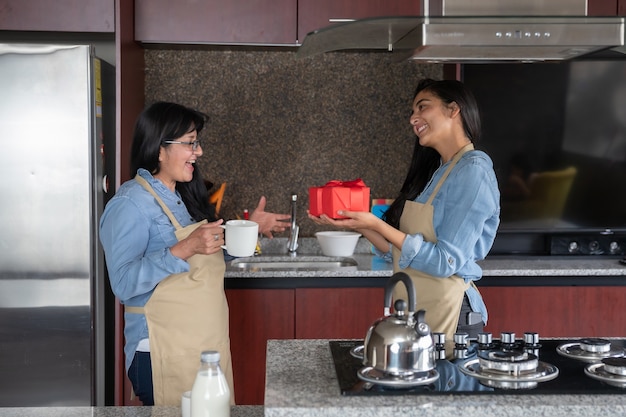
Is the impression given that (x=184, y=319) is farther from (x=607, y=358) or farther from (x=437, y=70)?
(x=437, y=70)

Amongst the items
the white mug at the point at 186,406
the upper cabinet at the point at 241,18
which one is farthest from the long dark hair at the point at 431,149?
the white mug at the point at 186,406

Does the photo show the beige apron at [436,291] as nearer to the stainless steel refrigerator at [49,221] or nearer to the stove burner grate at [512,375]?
the stove burner grate at [512,375]

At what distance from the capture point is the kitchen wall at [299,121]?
3883mm

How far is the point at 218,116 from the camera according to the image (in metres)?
3.88

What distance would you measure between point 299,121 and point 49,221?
1.36 metres

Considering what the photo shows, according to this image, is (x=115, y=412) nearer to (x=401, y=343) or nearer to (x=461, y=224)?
(x=401, y=343)

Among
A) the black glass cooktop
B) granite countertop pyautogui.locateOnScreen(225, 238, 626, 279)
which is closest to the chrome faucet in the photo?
granite countertop pyautogui.locateOnScreen(225, 238, 626, 279)

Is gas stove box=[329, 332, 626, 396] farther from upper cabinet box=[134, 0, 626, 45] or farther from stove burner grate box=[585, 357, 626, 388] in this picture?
upper cabinet box=[134, 0, 626, 45]

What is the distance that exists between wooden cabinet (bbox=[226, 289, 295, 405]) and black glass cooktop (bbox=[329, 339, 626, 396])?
1.57m

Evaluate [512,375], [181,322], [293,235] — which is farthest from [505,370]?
[293,235]

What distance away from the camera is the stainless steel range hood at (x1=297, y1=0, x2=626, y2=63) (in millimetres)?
1661

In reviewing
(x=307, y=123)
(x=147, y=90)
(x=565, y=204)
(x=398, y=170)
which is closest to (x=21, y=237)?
(x=147, y=90)

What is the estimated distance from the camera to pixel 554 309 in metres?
3.37

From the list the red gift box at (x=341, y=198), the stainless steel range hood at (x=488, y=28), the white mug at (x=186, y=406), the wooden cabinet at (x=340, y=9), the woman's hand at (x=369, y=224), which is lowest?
the white mug at (x=186, y=406)
